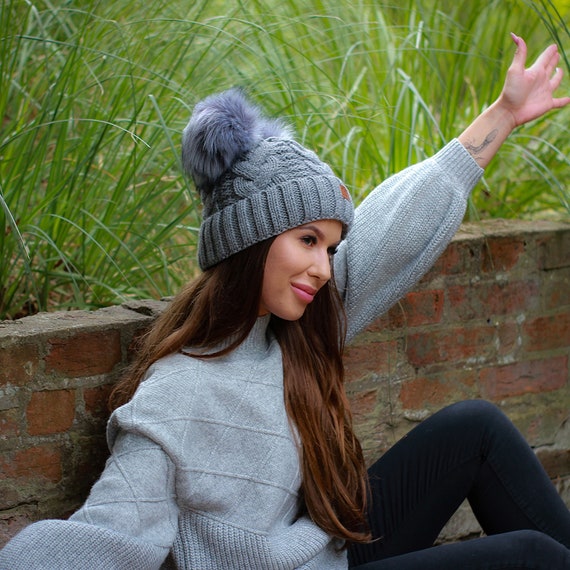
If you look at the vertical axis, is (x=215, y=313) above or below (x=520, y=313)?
above

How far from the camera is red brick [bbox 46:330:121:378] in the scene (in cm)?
193

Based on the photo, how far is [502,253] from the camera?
2703 millimetres

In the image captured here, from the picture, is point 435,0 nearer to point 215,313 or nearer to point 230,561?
point 215,313

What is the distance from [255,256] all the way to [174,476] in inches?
16.4

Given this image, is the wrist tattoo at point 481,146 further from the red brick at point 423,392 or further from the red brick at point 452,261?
the red brick at point 423,392

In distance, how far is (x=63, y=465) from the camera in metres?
1.97

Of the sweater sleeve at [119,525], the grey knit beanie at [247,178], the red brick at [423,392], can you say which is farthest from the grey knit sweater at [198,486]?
the red brick at [423,392]

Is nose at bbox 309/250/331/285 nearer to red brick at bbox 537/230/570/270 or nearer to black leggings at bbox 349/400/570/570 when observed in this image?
black leggings at bbox 349/400/570/570

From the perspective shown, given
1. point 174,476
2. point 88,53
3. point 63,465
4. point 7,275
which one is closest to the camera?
point 174,476

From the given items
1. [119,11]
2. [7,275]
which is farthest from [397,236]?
[119,11]

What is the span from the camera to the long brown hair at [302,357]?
1.84m

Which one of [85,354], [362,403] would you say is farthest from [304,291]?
[362,403]

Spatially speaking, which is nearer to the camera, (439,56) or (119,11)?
(119,11)

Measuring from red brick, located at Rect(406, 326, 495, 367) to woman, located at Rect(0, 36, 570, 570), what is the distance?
0.45m
